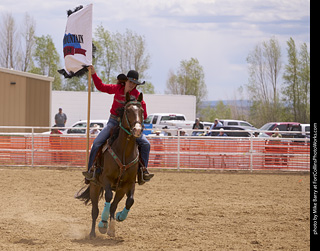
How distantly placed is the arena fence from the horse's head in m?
11.1

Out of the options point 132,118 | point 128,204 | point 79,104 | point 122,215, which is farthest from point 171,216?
point 79,104

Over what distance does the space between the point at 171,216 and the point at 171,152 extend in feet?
29.4

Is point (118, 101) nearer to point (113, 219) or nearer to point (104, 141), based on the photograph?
point (104, 141)

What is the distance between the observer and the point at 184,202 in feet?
37.4

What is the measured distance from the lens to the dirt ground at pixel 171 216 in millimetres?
7352

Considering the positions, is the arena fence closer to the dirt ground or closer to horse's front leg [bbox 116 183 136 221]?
the dirt ground

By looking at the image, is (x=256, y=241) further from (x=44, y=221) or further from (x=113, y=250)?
(x=44, y=221)

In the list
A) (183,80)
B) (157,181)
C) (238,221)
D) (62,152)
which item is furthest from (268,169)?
(183,80)

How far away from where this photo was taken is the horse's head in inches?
269

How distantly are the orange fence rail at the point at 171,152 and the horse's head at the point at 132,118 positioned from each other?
1116cm

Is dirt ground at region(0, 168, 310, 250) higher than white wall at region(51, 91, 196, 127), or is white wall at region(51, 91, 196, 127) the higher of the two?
white wall at region(51, 91, 196, 127)

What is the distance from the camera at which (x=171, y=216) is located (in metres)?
9.60

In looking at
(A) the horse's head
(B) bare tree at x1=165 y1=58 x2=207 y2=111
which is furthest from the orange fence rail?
(B) bare tree at x1=165 y1=58 x2=207 y2=111

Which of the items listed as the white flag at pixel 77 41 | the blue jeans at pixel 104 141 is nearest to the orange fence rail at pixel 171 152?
the white flag at pixel 77 41
